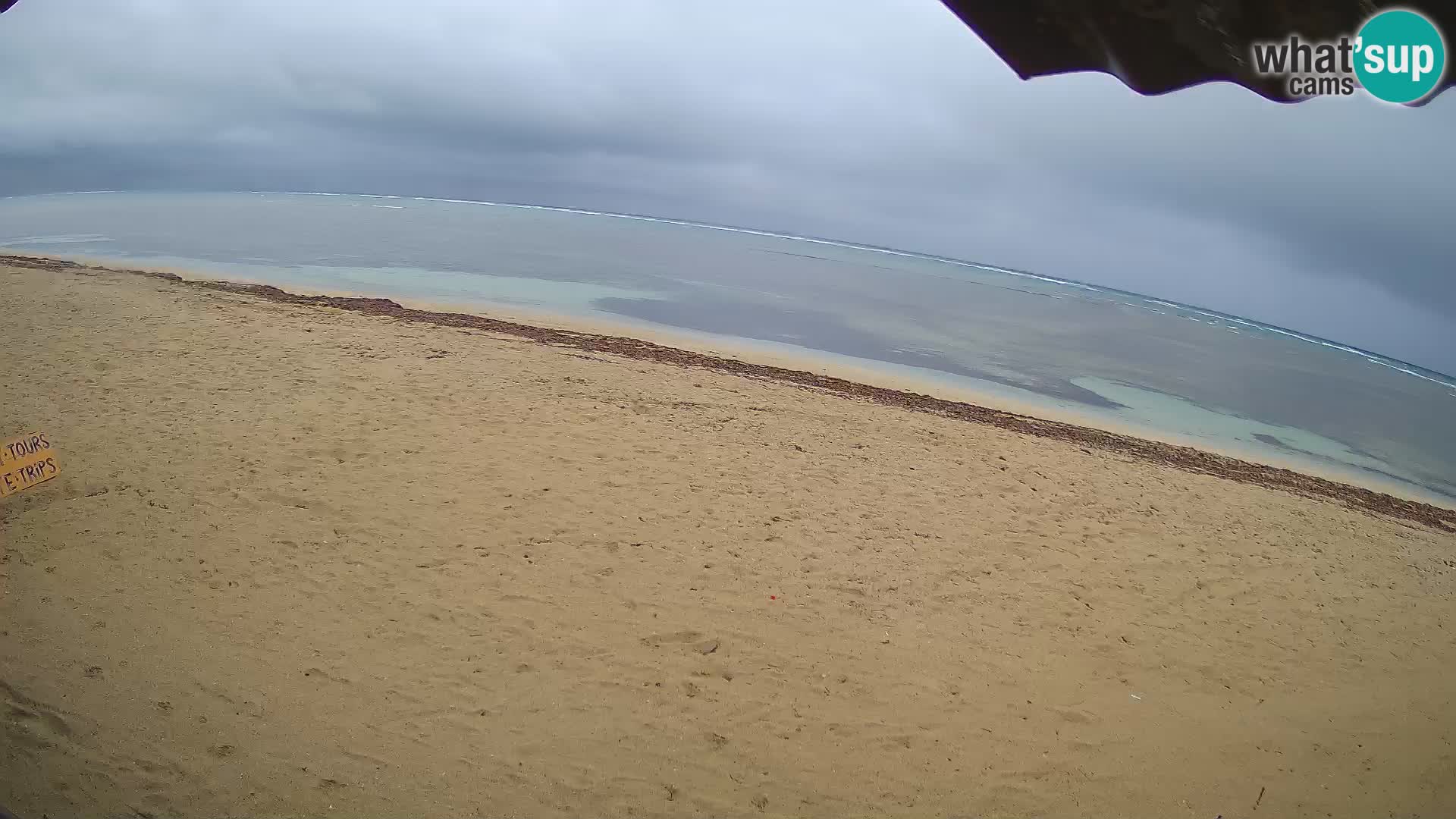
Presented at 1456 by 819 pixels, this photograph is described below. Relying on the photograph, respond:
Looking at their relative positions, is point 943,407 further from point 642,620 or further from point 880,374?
point 642,620

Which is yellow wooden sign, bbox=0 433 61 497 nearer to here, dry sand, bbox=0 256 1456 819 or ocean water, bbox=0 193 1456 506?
dry sand, bbox=0 256 1456 819

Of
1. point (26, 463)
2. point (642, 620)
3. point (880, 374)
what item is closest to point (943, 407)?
point (880, 374)

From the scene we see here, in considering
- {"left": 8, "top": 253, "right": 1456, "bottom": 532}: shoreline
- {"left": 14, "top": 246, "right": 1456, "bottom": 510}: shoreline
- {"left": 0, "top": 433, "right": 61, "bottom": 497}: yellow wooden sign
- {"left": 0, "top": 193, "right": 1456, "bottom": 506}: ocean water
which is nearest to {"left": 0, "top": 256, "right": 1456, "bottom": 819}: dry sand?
{"left": 0, "top": 433, "right": 61, "bottom": 497}: yellow wooden sign

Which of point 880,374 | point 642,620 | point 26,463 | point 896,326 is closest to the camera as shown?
point 642,620

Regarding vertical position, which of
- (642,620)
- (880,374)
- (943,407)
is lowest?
(642,620)

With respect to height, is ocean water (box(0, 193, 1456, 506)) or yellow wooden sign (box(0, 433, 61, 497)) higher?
ocean water (box(0, 193, 1456, 506))

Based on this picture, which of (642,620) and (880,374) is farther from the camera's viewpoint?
(880,374)

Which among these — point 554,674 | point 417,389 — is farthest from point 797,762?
point 417,389
